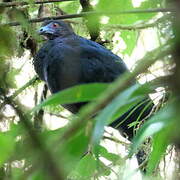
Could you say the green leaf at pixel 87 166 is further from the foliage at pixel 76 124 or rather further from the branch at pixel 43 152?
the branch at pixel 43 152

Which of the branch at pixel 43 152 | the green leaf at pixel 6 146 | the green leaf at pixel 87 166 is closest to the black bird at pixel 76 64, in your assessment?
the green leaf at pixel 87 166

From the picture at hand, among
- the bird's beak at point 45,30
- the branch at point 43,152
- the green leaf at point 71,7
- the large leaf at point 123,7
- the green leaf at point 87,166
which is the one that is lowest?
the green leaf at point 87,166

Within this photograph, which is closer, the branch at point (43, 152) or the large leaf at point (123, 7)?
the branch at point (43, 152)

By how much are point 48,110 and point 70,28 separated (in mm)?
659

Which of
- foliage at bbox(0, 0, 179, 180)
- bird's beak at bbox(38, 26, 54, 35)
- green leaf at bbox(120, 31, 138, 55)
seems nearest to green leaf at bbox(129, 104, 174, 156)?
foliage at bbox(0, 0, 179, 180)

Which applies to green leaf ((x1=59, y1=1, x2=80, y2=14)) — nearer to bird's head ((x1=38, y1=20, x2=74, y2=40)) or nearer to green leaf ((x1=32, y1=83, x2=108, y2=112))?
bird's head ((x1=38, y1=20, x2=74, y2=40))

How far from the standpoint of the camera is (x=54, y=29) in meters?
3.29

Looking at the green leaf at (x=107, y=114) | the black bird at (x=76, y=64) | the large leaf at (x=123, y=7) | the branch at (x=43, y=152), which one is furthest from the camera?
the black bird at (x=76, y=64)

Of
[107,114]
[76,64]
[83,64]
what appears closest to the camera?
[107,114]

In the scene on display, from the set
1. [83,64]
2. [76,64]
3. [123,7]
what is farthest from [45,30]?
[123,7]

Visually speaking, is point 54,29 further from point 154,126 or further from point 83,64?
point 154,126

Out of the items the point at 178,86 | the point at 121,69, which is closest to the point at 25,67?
the point at 121,69

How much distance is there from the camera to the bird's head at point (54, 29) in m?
3.17

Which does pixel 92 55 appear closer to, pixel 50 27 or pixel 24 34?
pixel 24 34
